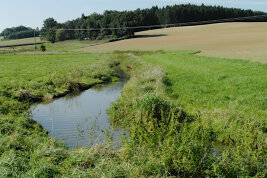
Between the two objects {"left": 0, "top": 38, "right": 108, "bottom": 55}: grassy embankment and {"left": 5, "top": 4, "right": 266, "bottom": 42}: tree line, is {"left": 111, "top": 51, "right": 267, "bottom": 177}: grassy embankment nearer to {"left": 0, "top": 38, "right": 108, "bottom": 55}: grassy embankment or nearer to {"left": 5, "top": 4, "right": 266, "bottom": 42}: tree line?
{"left": 0, "top": 38, "right": 108, "bottom": 55}: grassy embankment

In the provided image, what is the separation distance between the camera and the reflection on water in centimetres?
1077

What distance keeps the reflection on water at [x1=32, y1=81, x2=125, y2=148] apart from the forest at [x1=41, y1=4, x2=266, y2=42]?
255 feet

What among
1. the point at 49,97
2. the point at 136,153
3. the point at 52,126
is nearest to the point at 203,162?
the point at 136,153

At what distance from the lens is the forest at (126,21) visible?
97750 mm

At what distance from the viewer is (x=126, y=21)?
318 ft

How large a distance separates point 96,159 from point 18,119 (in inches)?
227

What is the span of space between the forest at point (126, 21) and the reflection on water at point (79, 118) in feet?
255

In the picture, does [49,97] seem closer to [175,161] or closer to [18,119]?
[18,119]

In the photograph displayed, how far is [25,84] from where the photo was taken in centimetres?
1970

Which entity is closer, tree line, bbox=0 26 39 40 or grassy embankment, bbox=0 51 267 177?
grassy embankment, bbox=0 51 267 177

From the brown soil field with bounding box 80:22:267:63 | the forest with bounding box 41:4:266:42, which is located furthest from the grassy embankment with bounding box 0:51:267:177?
the forest with bounding box 41:4:266:42

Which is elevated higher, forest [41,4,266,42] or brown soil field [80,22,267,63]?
forest [41,4,266,42]

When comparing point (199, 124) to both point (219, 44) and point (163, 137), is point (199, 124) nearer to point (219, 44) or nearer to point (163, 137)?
point (163, 137)

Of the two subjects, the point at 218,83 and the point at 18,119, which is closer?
the point at 18,119
